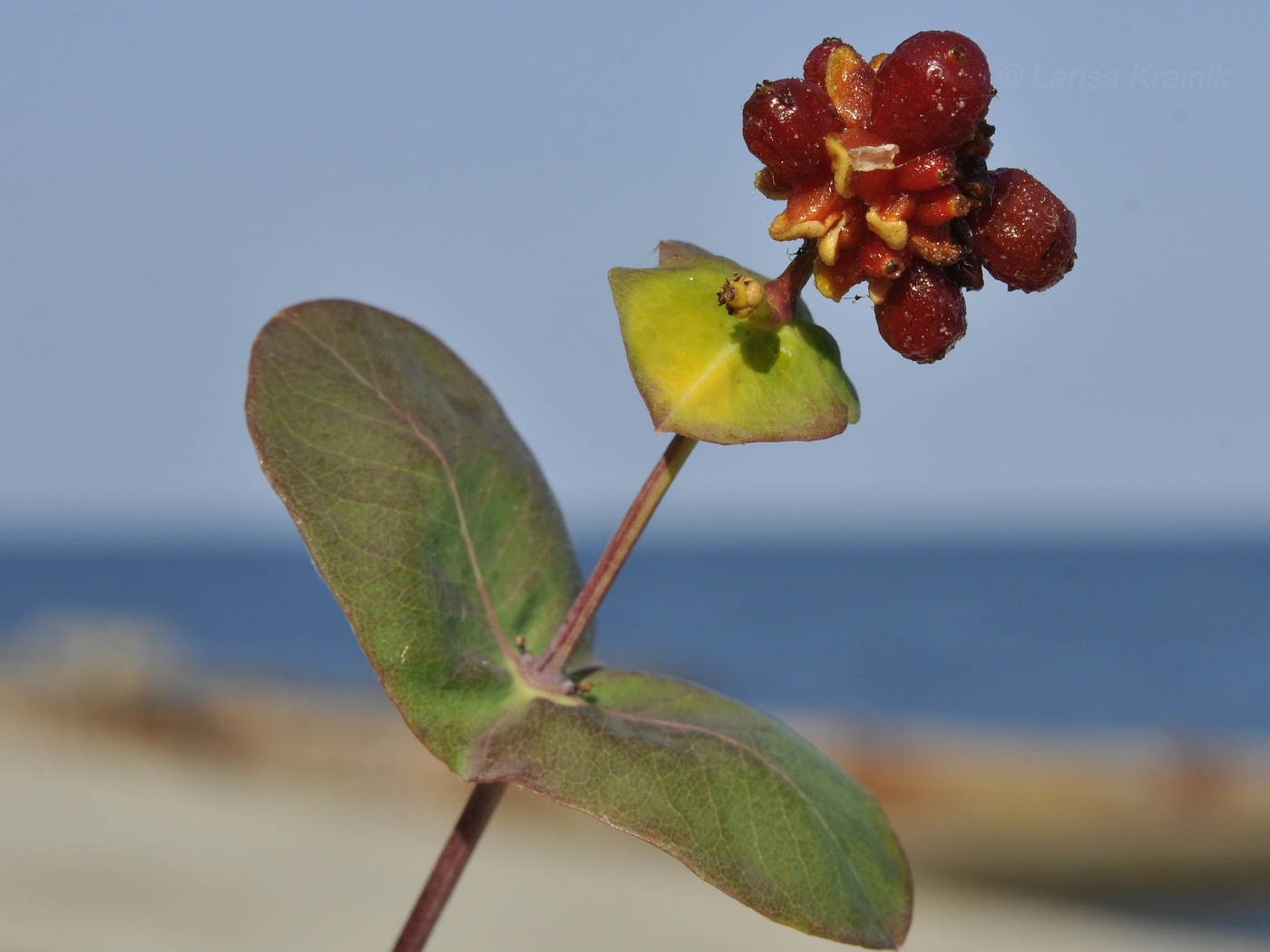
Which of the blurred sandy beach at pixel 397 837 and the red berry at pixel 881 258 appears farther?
the blurred sandy beach at pixel 397 837

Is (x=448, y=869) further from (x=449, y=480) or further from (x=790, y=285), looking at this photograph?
(x=790, y=285)

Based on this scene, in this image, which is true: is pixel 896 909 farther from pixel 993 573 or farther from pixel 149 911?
pixel 993 573

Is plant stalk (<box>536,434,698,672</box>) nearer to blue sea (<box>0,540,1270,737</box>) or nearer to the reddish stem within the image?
the reddish stem

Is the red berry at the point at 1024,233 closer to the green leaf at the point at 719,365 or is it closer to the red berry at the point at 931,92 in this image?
the red berry at the point at 931,92

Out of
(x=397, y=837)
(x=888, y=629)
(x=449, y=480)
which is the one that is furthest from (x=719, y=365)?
(x=888, y=629)

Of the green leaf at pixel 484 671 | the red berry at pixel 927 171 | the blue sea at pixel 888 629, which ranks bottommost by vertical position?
the green leaf at pixel 484 671

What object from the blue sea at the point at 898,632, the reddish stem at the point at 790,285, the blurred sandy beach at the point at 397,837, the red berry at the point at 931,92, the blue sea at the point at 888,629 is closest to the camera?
the red berry at the point at 931,92

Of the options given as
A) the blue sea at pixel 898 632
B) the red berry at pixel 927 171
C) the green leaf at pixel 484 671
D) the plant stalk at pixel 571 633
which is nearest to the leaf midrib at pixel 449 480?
the green leaf at pixel 484 671
